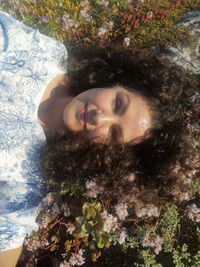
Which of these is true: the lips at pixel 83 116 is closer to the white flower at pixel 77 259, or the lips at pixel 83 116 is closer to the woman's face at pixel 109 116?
the woman's face at pixel 109 116

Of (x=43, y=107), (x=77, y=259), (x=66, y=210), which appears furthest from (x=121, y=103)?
(x=77, y=259)

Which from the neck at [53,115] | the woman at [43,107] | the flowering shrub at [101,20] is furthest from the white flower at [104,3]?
the neck at [53,115]

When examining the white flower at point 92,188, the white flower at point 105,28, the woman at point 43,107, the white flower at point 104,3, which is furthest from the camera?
the white flower at point 104,3

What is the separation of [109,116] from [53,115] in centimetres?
65

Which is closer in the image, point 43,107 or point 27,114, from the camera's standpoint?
point 27,114

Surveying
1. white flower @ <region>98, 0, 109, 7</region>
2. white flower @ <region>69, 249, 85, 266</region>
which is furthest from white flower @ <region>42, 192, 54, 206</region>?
white flower @ <region>98, 0, 109, 7</region>

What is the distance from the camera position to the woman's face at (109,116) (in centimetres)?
320

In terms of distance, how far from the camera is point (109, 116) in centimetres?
320

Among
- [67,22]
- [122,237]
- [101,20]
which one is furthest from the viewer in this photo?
[101,20]

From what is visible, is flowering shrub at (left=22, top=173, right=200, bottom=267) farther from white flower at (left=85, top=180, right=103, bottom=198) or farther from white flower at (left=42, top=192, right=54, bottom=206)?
white flower at (left=85, top=180, right=103, bottom=198)

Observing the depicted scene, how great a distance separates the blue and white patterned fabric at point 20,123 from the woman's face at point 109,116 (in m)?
0.41

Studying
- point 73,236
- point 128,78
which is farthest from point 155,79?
point 73,236

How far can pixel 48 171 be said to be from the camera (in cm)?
360

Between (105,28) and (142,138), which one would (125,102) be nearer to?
(142,138)
